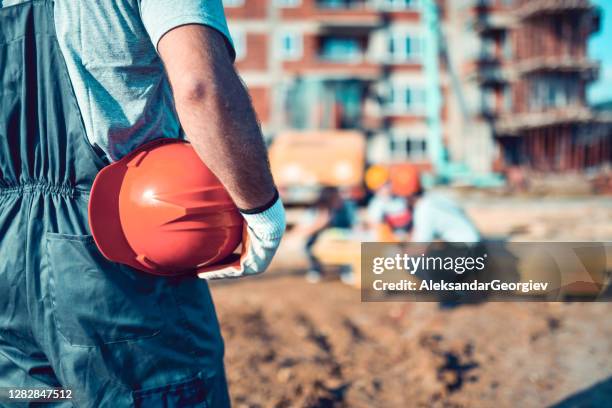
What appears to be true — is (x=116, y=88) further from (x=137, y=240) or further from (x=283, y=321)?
(x=283, y=321)

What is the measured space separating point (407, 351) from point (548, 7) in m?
32.5

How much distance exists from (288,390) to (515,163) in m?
31.0

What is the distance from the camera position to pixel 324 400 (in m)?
3.24

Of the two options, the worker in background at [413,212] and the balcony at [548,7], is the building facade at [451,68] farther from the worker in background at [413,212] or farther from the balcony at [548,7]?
the worker in background at [413,212]

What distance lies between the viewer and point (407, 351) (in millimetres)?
4129

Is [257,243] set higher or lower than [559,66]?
higher

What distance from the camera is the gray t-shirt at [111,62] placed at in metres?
1.19

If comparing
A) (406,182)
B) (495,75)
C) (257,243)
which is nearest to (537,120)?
(495,75)

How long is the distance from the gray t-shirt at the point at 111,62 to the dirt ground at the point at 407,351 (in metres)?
2.33

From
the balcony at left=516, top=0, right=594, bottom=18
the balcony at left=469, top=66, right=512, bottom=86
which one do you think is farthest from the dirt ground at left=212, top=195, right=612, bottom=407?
the balcony at left=516, top=0, right=594, bottom=18

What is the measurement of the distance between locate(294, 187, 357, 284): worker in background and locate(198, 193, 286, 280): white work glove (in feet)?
18.0

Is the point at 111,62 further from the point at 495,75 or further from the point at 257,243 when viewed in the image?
the point at 495,75

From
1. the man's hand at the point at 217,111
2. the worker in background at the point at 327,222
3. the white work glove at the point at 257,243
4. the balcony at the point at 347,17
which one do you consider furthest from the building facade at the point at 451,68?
the man's hand at the point at 217,111

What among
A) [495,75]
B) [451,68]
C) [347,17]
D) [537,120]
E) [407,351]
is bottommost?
[537,120]
